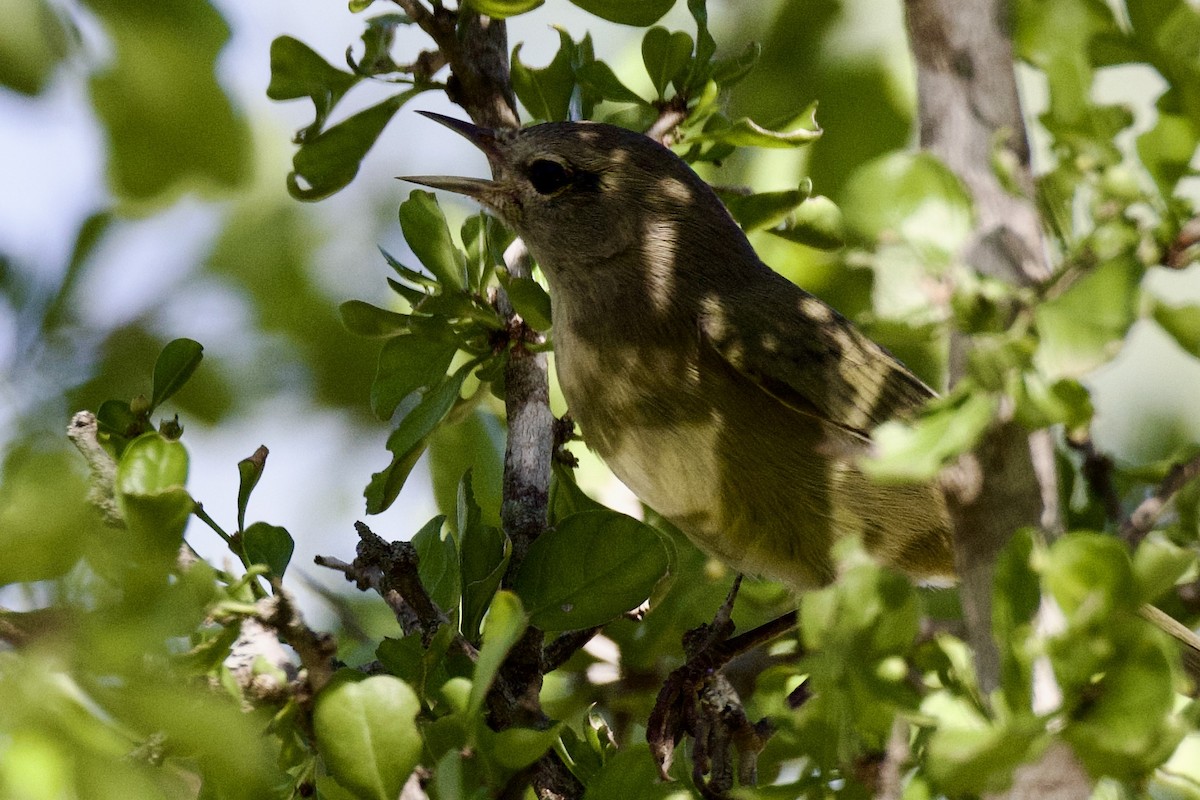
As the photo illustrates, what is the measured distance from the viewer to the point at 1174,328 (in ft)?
3.69

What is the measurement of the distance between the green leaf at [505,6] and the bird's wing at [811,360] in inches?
38.5

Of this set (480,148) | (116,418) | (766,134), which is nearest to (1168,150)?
(766,134)

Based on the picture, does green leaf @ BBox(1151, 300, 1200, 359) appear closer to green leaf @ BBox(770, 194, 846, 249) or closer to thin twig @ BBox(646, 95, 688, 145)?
green leaf @ BBox(770, 194, 846, 249)

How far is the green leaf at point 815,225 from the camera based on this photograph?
2373 mm

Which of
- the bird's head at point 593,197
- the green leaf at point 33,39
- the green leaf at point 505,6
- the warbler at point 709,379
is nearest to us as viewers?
the green leaf at point 33,39

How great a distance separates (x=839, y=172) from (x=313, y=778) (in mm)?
1755

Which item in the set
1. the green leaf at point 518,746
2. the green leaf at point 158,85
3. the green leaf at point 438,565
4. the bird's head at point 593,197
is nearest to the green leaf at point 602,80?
the bird's head at point 593,197

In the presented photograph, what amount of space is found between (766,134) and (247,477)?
112 cm

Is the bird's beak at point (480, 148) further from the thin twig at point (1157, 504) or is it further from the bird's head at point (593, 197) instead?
the thin twig at point (1157, 504)

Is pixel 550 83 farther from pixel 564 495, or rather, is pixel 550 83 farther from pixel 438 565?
pixel 438 565

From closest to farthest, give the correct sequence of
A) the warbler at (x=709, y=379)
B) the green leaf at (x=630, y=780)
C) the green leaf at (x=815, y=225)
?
1. the green leaf at (x=630, y=780)
2. the green leaf at (x=815, y=225)
3. the warbler at (x=709, y=379)

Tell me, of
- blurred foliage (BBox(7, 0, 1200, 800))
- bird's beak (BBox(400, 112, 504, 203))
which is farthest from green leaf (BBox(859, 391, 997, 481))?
bird's beak (BBox(400, 112, 504, 203))

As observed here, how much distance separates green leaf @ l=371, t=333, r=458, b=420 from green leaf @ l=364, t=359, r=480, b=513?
0.03 m

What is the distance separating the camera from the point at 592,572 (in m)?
2.01
